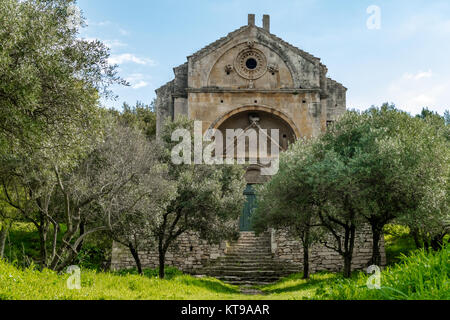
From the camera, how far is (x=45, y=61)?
9.72 meters

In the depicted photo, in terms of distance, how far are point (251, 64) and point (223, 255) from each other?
15.6m

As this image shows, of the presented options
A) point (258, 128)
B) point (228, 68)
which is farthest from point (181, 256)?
point (228, 68)

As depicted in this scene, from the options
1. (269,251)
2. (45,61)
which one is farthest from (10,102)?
(269,251)

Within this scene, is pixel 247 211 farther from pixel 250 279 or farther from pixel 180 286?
pixel 180 286

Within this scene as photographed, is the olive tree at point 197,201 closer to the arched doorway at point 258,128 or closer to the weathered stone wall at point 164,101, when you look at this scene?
the arched doorway at point 258,128

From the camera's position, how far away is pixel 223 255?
25.1 m

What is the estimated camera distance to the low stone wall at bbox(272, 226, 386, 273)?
23844mm

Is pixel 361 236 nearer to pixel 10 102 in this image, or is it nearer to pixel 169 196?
pixel 169 196

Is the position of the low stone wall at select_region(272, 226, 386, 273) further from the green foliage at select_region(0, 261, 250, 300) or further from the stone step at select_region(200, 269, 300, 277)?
the green foliage at select_region(0, 261, 250, 300)

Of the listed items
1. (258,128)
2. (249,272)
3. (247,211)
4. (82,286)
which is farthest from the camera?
(258,128)

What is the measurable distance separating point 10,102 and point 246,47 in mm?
26849

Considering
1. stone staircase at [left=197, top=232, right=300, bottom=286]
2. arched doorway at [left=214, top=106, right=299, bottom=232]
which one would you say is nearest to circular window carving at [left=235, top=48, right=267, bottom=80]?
arched doorway at [left=214, top=106, right=299, bottom=232]

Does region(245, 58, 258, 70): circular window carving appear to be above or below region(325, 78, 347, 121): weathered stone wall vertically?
above

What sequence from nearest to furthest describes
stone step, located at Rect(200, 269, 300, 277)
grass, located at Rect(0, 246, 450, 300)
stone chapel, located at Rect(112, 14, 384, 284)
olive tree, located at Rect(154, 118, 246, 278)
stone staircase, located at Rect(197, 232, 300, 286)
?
grass, located at Rect(0, 246, 450, 300), olive tree, located at Rect(154, 118, 246, 278), stone staircase, located at Rect(197, 232, 300, 286), stone step, located at Rect(200, 269, 300, 277), stone chapel, located at Rect(112, 14, 384, 284)
